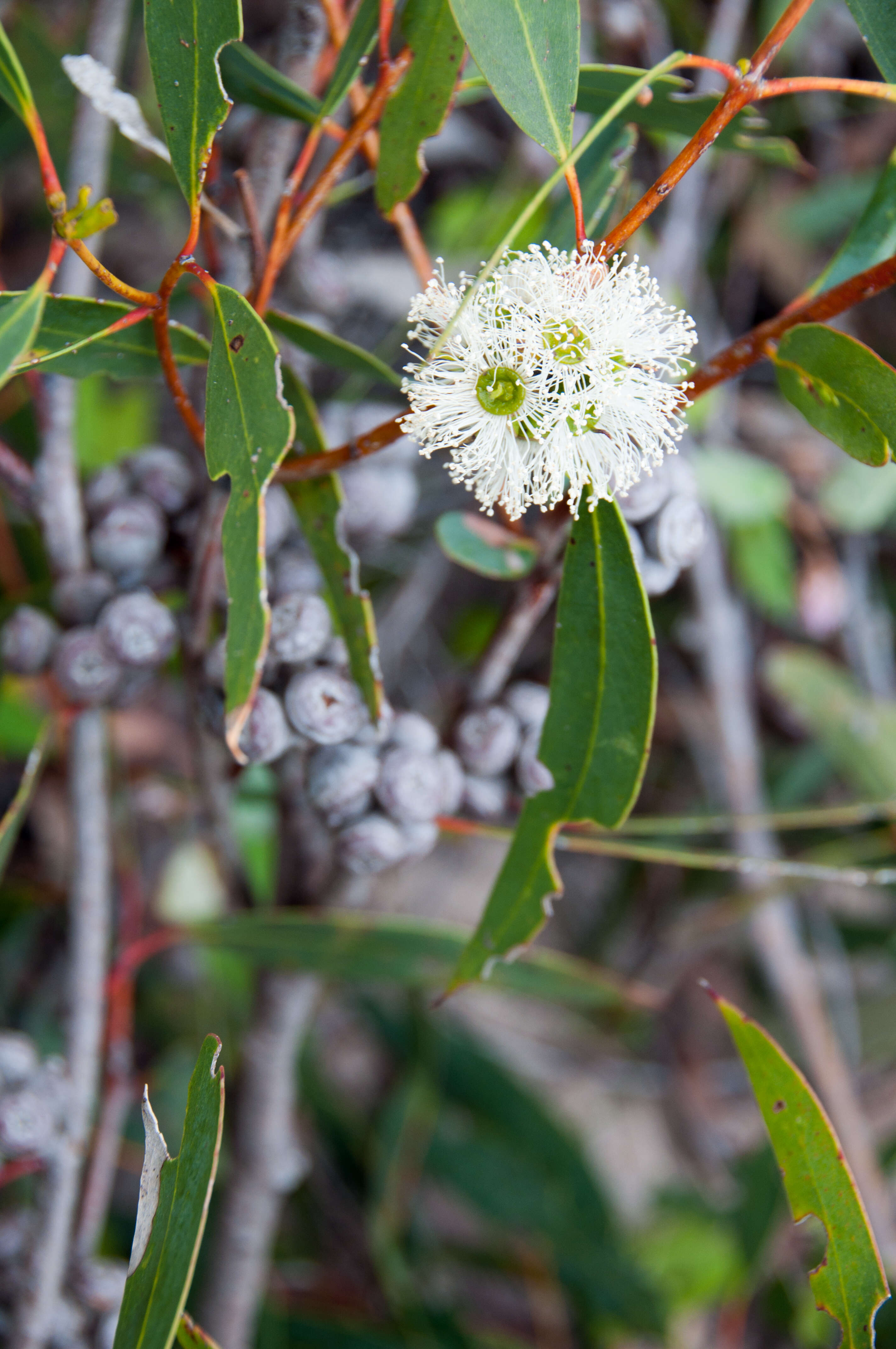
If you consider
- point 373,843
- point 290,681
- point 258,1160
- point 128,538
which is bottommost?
point 258,1160

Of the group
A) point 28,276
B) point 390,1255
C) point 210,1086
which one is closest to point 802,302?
point 210,1086

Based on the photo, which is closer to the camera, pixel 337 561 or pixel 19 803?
pixel 337 561

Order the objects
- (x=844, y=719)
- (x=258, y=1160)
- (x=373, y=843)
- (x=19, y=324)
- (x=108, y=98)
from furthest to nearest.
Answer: (x=844, y=719) → (x=258, y=1160) → (x=373, y=843) → (x=108, y=98) → (x=19, y=324)

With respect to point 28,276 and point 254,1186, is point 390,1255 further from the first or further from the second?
point 28,276

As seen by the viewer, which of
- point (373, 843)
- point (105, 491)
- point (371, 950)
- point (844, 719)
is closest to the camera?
point (373, 843)

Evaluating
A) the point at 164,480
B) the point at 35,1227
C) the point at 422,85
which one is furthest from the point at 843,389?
Result: the point at 35,1227

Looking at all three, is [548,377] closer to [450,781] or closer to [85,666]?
[450,781]

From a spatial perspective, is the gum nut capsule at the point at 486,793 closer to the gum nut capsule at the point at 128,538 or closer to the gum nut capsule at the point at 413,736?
the gum nut capsule at the point at 413,736
